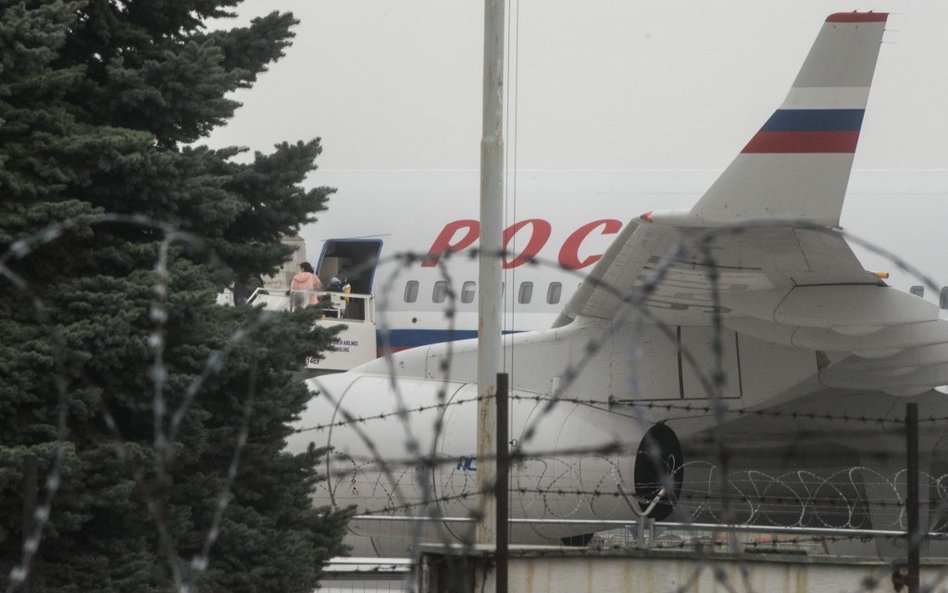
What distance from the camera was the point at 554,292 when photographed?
53.3ft

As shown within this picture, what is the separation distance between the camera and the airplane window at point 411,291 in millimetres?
16391

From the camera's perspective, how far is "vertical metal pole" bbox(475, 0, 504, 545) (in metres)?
9.12

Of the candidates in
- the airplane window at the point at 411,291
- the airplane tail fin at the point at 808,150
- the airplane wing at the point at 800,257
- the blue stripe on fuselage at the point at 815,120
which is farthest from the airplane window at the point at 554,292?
the blue stripe on fuselage at the point at 815,120

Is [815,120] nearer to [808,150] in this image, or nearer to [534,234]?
[808,150]

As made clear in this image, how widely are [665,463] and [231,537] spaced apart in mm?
5075

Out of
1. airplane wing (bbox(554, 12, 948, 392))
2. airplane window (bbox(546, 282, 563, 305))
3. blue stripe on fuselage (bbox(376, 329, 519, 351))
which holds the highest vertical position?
airplane window (bbox(546, 282, 563, 305))

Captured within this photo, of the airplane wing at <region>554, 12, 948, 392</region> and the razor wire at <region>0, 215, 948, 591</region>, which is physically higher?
the airplane wing at <region>554, 12, 948, 392</region>

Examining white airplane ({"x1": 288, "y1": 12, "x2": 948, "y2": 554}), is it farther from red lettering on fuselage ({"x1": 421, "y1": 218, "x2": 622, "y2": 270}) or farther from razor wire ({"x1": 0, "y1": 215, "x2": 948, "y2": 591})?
red lettering on fuselage ({"x1": 421, "y1": 218, "x2": 622, "y2": 270})

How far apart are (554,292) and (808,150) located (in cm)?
685

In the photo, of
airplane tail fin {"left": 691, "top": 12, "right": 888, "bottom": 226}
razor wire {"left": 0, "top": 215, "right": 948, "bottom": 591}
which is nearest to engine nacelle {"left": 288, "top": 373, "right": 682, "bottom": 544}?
razor wire {"left": 0, "top": 215, "right": 948, "bottom": 591}

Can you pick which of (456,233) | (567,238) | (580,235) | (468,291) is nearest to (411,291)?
(468,291)

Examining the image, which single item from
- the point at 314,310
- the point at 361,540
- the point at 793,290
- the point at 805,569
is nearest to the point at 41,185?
the point at 314,310

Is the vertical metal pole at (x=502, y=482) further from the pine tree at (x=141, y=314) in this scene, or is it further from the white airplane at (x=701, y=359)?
the white airplane at (x=701, y=359)

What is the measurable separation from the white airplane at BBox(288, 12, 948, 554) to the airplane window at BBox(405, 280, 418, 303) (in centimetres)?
347
